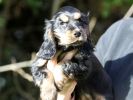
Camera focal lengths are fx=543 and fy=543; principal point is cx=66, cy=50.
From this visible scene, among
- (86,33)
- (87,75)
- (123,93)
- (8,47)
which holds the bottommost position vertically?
(8,47)

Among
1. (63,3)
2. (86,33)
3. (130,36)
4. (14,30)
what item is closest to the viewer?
(86,33)

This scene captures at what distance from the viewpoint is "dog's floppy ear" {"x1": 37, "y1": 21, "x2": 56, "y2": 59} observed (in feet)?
3.74

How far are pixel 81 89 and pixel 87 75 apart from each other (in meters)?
0.07

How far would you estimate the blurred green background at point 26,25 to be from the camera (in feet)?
13.0

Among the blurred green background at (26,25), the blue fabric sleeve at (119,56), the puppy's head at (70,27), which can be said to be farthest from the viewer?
the blurred green background at (26,25)

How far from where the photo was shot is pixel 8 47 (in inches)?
167

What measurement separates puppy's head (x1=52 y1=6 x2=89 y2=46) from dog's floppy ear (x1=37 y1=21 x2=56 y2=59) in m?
0.01

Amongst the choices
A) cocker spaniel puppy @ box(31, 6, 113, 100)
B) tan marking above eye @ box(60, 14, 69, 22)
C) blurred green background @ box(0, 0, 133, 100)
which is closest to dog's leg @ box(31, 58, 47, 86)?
cocker spaniel puppy @ box(31, 6, 113, 100)

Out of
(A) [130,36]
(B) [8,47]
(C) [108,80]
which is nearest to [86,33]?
(C) [108,80]

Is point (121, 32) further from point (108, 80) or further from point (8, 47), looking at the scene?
point (8, 47)

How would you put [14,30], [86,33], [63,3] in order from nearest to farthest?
[86,33] → [63,3] → [14,30]

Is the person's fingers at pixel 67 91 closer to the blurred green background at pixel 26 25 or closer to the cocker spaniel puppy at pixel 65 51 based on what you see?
the cocker spaniel puppy at pixel 65 51

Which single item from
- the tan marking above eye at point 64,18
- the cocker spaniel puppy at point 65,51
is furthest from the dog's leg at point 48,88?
the tan marking above eye at point 64,18

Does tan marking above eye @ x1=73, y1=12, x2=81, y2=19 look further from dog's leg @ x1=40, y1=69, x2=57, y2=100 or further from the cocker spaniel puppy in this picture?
dog's leg @ x1=40, y1=69, x2=57, y2=100
